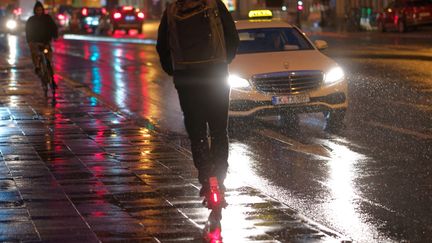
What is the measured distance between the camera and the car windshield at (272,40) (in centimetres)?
1623

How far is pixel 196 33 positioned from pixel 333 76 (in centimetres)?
747

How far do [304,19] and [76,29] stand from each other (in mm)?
14716

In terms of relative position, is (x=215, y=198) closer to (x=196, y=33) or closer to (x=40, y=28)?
(x=196, y=33)

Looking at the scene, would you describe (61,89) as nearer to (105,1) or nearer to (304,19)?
(304,19)

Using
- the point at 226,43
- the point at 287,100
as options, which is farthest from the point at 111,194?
the point at 287,100

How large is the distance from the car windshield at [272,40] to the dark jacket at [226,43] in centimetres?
803

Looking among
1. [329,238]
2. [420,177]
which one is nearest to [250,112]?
[420,177]

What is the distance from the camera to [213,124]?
8023 millimetres

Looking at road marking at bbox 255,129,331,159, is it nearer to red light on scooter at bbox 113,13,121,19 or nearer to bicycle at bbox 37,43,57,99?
bicycle at bbox 37,43,57,99

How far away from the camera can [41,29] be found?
2119 cm

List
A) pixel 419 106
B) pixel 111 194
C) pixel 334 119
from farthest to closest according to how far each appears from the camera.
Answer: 1. pixel 419 106
2. pixel 334 119
3. pixel 111 194

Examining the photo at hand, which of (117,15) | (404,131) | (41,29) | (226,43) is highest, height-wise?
(226,43)

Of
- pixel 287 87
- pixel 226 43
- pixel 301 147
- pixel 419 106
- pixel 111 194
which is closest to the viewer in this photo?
pixel 226 43

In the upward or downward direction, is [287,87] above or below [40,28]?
below
